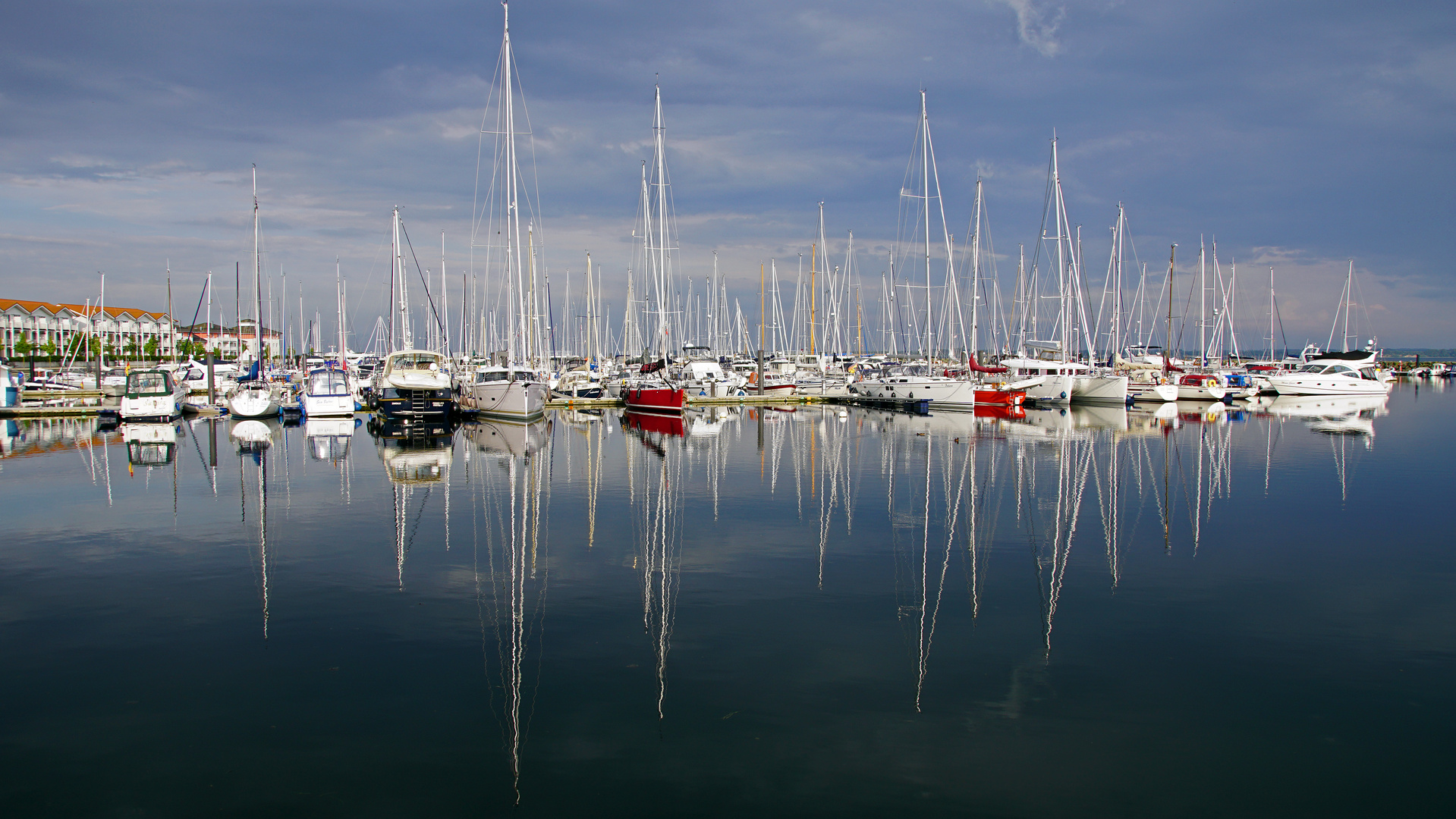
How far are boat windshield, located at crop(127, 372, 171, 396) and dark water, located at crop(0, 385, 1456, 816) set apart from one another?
2515 centimetres

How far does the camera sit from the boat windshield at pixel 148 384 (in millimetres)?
42969

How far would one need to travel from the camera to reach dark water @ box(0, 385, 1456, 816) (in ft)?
21.8

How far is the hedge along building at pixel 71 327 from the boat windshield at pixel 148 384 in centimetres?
9273

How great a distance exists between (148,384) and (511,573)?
4009 cm

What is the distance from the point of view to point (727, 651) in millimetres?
9516

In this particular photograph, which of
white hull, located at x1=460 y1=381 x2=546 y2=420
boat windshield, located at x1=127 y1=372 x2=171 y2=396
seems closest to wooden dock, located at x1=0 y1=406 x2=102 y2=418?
boat windshield, located at x1=127 y1=372 x2=171 y2=396

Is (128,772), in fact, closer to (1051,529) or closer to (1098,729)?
(1098,729)

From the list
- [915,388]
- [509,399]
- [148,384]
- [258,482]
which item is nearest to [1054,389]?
[915,388]

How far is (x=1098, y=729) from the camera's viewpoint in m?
7.50

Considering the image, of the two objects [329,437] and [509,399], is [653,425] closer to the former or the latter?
[509,399]

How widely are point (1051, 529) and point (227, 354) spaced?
541 feet

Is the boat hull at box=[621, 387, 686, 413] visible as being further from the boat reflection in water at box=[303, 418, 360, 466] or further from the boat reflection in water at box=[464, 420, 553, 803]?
the boat reflection in water at box=[464, 420, 553, 803]

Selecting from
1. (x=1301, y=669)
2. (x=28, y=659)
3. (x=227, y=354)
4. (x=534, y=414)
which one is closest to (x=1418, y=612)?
(x=1301, y=669)

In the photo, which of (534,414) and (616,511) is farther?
(534,414)
